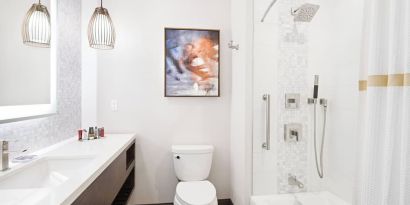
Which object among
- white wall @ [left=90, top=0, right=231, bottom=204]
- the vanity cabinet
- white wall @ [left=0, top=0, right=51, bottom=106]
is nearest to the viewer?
the vanity cabinet

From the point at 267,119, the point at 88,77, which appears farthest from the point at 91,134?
the point at 267,119

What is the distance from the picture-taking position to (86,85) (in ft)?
7.28

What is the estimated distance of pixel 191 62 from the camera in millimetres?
2297

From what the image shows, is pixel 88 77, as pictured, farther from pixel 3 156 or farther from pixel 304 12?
pixel 304 12

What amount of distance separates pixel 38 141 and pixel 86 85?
85 cm

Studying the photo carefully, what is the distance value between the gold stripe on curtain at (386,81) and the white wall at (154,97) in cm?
173

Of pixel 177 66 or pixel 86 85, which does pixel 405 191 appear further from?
pixel 86 85

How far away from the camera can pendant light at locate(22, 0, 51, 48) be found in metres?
1.34

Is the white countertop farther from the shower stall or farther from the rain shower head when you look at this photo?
the rain shower head

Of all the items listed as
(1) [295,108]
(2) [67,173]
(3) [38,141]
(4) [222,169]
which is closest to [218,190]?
(4) [222,169]

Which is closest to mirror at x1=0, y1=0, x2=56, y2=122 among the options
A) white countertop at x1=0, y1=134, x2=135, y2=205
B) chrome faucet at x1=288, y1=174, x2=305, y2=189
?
white countertop at x1=0, y1=134, x2=135, y2=205

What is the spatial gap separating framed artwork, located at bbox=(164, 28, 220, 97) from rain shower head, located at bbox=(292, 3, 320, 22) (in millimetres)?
906

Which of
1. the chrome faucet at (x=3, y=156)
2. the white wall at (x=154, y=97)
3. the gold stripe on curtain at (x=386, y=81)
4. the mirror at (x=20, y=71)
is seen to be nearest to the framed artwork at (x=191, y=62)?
the white wall at (x=154, y=97)

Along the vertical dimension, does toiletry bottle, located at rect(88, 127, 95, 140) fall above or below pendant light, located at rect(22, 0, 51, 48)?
below
